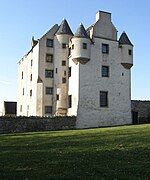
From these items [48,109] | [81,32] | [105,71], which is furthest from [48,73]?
[105,71]

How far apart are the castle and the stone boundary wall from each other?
3.07 metres

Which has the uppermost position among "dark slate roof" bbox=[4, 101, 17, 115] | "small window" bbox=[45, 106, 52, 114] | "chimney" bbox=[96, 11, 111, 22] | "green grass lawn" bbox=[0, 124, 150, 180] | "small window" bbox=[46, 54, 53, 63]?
"chimney" bbox=[96, 11, 111, 22]

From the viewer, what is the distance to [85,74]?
165 ft

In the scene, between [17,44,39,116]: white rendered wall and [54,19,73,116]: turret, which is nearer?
[54,19,73,116]: turret

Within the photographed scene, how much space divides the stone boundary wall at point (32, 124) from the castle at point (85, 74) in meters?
3.07

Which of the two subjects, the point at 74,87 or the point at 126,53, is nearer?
the point at 74,87

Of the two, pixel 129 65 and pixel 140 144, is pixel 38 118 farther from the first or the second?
pixel 140 144

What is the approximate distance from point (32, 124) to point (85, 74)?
11.5 metres

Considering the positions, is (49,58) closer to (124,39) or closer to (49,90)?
(49,90)

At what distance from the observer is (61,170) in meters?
13.2

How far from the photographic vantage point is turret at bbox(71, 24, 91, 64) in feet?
164

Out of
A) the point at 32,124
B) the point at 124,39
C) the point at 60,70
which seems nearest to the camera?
the point at 32,124

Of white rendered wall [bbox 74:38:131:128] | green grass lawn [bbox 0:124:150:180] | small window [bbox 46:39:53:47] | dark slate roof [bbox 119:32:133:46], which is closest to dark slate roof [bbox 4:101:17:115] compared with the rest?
small window [bbox 46:39:53:47]

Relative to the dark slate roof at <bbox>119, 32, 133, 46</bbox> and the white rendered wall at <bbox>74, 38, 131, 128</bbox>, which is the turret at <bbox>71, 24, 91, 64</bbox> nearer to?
the white rendered wall at <bbox>74, 38, 131, 128</bbox>
